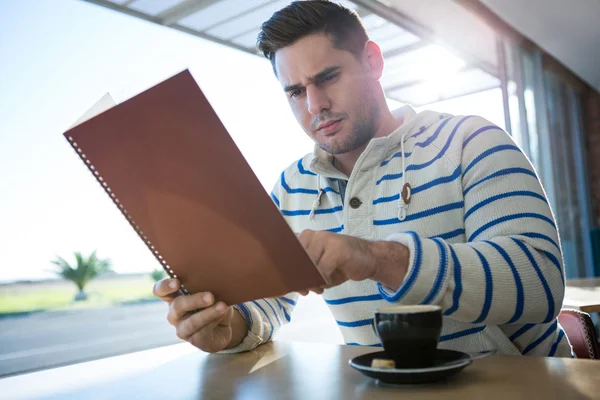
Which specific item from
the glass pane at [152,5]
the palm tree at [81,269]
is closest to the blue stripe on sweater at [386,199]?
the palm tree at [81,269]

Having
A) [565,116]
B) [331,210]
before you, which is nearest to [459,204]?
[331,210]

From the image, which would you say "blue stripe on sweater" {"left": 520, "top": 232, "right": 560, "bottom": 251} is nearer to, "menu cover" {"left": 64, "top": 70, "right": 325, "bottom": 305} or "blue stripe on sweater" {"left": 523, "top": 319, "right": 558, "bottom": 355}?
"blue stripe on sweater" {"left": 523, "top": 319, "right": 558, "bottom": 355}

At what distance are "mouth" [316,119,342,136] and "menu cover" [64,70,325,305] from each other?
1.65 feet

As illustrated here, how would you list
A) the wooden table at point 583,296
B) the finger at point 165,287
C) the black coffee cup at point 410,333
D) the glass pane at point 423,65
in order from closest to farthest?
1. the black coffee cup at point 410,333
2. the finger at point 165,287
3. the wooden table at point 583,296
4. the glass pane at point 423,65

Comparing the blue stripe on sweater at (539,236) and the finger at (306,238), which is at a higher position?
the finger at (306,238)

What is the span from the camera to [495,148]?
0.93 metres

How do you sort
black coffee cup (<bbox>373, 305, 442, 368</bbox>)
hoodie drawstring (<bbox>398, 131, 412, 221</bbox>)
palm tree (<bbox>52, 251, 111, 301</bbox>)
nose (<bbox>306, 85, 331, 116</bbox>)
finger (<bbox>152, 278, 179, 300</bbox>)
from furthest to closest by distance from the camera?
palm tree (<bbox>52, 251, 111, 301</bbox>) → nose (<bbox>306, 85, 331, 116</bbox>) → hoodie drawstring (<bbox>398, 131, 412, 221</bbox>) → finger (<bbox>152, 278, 179, 300</bbox>) → black coffee cup (<bbox>373, 305, 442, 368</bbox>)

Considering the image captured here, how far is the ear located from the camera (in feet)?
4.01

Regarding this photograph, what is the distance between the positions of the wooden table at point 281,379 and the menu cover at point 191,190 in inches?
4.4

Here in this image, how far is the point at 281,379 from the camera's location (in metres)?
0.65

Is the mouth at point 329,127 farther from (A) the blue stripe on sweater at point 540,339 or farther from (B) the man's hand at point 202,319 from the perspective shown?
(A) the blue stripe on sweater at point 540,339

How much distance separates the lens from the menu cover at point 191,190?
23.1 inches

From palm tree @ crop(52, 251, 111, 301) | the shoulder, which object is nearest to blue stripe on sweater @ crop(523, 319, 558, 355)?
the shoulder

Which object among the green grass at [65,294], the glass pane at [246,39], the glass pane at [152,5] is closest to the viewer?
the green grass at [65,294]
